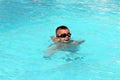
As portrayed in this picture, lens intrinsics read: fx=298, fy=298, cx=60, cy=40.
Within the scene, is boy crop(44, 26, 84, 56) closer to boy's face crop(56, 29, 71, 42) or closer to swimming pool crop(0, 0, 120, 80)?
boy's face crop(56, 29, 71, 42)

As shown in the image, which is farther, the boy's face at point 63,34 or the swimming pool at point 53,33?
the boy's face at point 63,34

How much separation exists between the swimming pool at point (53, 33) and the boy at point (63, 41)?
0.46ft

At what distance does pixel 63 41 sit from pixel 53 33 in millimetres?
1906

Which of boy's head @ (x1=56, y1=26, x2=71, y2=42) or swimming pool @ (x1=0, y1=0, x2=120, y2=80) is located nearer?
swimming pool @ (x1=0, y1=0, x2=120, y2=80)

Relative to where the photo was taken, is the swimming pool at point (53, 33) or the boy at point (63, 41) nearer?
the swimming pool at point (53, 33)

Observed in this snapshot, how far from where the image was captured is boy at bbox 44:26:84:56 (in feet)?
19.9

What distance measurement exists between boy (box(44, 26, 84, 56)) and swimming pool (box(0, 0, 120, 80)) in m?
0.14

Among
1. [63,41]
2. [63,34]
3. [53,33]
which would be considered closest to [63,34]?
[63,34]

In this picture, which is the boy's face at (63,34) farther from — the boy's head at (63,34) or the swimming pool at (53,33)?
the swimming pool at (53,33)

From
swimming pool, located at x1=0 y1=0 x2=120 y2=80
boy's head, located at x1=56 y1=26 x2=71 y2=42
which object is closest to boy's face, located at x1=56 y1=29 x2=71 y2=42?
boy's head, located at x1=56 y1=26 x2=71 y2=42

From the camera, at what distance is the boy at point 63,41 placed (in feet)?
19.9

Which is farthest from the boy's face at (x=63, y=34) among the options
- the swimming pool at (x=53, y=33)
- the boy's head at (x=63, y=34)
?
the swimming pool at (x=53, y=33)

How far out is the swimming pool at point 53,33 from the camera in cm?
571

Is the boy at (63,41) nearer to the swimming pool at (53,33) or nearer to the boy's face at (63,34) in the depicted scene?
the boy's face at (63,34)
